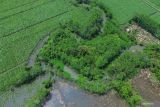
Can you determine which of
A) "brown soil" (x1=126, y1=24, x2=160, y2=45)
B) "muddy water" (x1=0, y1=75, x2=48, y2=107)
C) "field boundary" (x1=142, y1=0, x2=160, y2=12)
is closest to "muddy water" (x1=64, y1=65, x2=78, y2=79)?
"muddy water" (x1=0, y1=75, x2=48, y2=107)

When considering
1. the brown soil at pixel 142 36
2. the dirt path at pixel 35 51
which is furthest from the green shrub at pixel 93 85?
the brown soil at pixel 142 36

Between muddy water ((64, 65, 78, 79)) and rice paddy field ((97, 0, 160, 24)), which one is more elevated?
rice paddy field ((97, 0, 160, 24))

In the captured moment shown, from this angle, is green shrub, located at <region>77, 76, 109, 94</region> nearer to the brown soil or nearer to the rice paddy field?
the brown soil

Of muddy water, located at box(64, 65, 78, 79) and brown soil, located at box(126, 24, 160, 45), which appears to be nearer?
muddy water, located at box(64, 65, 78, 79)

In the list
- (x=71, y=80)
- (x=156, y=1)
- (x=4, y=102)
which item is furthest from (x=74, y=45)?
(x=156, y=1)

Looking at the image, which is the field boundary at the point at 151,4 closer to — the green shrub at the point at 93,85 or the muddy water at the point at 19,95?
the green shrub at the point at 93,85

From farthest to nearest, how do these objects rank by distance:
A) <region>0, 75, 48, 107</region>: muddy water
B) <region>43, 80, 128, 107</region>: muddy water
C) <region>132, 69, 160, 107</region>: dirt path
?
<region>132, 69, 160, 107</region>: dirt path < <region>43, 80, 128, 107</region>: muddy water < <region>0, 75, 48, 107</region>: muddy water

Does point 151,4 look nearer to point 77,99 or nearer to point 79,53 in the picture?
point 79,53
